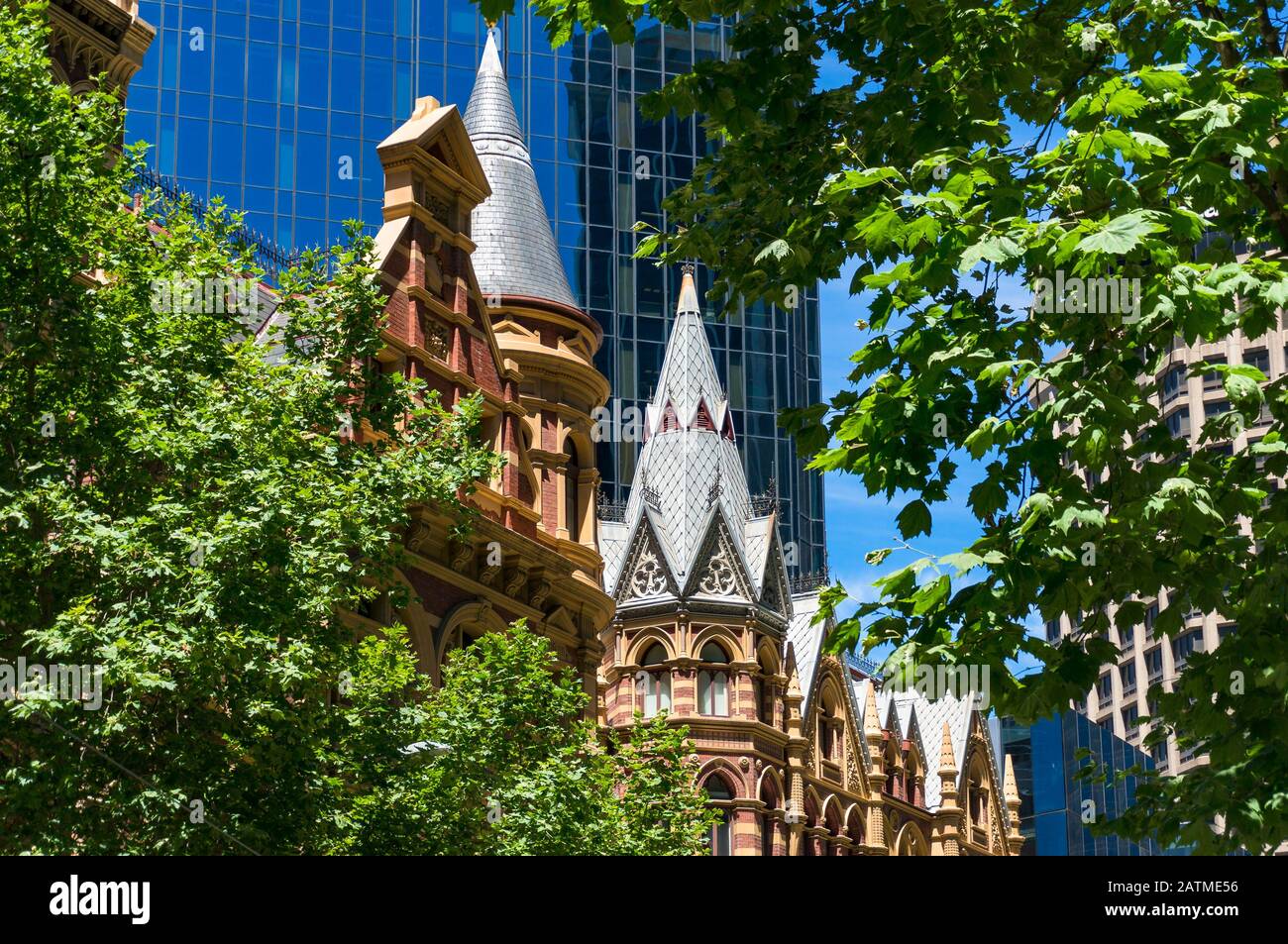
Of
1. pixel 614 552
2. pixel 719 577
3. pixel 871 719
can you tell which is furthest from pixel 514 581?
pixel 871 719

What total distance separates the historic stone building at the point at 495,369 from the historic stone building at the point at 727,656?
10602 millimetres

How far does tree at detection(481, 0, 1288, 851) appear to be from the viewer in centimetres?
1184

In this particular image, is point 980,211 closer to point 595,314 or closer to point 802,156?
point 802,156

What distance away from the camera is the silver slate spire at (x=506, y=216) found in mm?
40688

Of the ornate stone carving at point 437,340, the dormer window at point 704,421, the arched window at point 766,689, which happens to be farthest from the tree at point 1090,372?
the dormer window at point 704,421

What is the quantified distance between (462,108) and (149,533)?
240ft

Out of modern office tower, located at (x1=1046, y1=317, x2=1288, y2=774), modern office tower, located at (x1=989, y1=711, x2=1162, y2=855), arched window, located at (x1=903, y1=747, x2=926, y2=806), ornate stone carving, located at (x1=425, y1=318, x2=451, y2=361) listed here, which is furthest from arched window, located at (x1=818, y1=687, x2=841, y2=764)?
modern office tower, located at (x1=1046, y1=317, x2=1288, y2=774)

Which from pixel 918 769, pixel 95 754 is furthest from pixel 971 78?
pixel 918 769

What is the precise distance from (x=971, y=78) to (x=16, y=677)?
10971 millimetres

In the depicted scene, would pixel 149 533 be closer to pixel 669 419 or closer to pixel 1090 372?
pixel 1090 372

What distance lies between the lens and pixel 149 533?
19.3 m

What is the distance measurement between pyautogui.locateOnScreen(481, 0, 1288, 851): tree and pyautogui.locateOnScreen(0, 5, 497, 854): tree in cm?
766

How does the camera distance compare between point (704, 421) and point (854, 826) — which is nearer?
point (704, 421)
